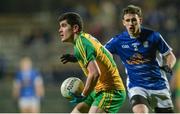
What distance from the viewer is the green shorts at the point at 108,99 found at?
7.74 metres

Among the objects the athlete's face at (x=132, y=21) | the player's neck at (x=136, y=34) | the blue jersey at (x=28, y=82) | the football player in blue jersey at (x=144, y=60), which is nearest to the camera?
the athlete's face at (x=132, y=21)

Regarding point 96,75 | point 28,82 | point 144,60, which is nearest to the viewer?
point 96,75

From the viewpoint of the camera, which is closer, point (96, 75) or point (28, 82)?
point (96, 75)

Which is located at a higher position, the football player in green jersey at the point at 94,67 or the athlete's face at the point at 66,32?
the athlete's face at the point at 66,32

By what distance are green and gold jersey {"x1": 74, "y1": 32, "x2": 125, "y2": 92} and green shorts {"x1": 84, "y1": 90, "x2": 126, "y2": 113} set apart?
6cm

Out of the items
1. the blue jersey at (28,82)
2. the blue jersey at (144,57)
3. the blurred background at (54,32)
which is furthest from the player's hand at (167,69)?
the blue jersey at (28,82)

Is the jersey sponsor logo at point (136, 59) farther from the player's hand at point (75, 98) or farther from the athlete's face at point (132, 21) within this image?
the player's hand at point (75, 98)

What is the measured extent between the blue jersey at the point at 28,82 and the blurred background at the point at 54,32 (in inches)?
30.4

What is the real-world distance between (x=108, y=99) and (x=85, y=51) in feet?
2.31

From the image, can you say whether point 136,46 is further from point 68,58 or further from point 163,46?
point 68,58

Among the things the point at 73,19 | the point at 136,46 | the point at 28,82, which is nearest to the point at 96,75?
the point at 73,19

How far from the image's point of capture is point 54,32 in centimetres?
1911

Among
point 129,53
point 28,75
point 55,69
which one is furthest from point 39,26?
point 129,53

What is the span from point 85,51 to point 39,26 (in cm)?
1236
